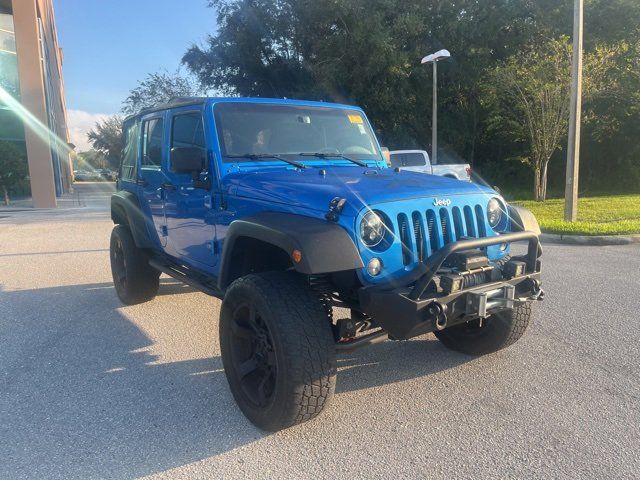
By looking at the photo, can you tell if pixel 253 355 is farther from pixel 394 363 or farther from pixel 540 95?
pixel 540 95

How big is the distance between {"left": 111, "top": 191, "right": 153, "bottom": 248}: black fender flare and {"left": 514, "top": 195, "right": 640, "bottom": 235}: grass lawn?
7.92 m

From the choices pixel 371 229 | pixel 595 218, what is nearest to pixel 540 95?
pixel 595 218

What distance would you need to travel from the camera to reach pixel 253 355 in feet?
10.9

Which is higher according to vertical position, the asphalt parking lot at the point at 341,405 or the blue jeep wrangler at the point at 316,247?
the blue jeep wrangler at the point at 316,247

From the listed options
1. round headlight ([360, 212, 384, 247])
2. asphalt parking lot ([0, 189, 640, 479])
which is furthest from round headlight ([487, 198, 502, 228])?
asphalt parking lot ([0, 189, 640, 479])

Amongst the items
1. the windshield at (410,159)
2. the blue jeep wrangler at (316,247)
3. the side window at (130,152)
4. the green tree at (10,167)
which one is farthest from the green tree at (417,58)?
the blue jeep wrangler at (316,247)

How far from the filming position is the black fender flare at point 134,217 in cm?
546

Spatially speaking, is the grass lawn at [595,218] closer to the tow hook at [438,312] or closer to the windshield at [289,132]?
the windshield at [289,132]

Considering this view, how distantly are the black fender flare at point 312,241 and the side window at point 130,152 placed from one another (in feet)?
10.5

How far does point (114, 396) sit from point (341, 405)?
5.24 ft

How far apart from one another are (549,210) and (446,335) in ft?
37.5

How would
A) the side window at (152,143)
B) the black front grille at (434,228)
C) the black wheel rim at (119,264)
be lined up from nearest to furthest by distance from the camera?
the black front grille at (434,228)
the side window at (152,143)
the black wheel rim at (119,264)

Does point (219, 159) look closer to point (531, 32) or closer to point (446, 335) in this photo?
point (446, 335)

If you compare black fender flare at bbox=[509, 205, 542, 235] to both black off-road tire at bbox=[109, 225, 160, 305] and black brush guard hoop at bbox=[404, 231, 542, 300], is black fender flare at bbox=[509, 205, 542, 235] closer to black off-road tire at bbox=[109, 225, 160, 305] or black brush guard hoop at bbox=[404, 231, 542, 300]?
black brush guard hoop at bbox=[404, 231, 542, 300]
